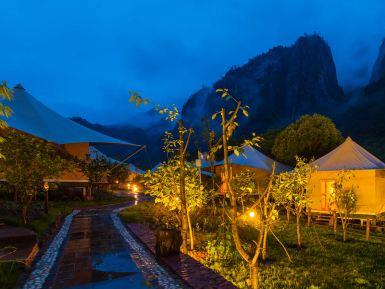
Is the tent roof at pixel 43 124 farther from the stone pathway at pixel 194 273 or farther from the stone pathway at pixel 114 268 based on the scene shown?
the stone pathway at pixel 194 273

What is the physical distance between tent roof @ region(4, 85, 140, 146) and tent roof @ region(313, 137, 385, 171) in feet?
38.4

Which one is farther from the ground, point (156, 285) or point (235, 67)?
point (235, 67)

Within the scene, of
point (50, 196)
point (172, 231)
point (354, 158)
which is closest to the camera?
point (172, 231)

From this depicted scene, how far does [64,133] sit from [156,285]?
Answer: 1620cm

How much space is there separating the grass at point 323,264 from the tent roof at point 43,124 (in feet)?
38.1

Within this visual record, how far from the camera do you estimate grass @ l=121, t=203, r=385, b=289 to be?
21.6 feet

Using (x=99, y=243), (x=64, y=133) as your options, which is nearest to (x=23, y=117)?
(x=64, y=133)

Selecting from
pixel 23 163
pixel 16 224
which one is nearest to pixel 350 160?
pixel 23 163

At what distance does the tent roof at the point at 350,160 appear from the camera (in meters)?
15.5

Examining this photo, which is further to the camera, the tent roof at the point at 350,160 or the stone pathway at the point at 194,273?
the tent roof at the point at 350,160

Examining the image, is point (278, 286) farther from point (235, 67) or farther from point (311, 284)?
point (235, 67)

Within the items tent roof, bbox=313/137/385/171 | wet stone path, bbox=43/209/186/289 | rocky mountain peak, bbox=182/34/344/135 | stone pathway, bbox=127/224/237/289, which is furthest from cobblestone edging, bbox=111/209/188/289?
rocky mountain peak, bbox=182/34/344/135

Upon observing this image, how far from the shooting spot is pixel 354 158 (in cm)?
1599

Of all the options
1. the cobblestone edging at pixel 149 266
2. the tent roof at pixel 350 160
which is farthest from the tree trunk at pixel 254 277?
the tent roof at pixel 350 160
